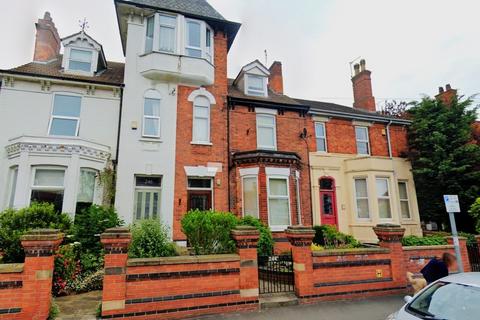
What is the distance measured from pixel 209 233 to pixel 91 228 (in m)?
4.37

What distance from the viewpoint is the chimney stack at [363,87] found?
60.9 feet

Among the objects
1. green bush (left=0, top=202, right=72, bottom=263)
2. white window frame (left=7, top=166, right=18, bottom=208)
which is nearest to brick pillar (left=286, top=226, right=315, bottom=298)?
green bush (left=0, top=202, right=72, bottom=263)

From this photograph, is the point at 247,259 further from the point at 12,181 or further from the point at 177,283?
the point at 12,181

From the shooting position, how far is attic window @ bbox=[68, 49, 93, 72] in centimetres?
1259

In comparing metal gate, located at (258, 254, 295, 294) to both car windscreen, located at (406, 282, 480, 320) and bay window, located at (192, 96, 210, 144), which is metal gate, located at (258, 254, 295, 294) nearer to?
car windscreen, located at (406, 282, 480, 320)

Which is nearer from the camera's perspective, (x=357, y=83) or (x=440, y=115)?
(x=440, y=115)

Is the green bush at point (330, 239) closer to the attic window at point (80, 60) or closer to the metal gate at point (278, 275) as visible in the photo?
the metal gate at point (278, 275)

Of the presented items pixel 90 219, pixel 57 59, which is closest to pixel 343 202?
pixel 90 219

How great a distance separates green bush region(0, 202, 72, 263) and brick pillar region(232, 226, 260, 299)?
217 inches

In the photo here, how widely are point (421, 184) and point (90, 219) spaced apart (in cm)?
1753

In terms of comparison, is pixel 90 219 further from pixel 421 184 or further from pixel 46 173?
pixel 421 184

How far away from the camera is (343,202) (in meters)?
14.9

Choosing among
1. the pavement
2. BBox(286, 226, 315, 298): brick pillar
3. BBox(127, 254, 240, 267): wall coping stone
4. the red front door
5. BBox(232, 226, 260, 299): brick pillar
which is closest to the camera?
BBox(127, 254, 240, 267): wall coping stone

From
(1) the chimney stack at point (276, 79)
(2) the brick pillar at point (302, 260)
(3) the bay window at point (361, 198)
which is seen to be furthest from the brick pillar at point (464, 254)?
(1) the chimney stack at point (276, 79)
